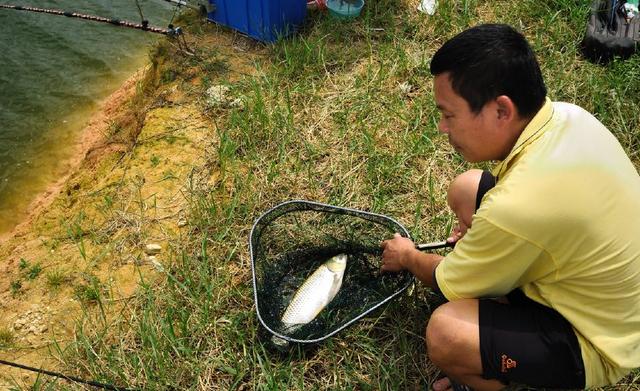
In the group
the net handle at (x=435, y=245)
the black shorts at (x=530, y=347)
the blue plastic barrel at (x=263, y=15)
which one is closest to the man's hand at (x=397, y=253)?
the net handle at (x=435, y=245)

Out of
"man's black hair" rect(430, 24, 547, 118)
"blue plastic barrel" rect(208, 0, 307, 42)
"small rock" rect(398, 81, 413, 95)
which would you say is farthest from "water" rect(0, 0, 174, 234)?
"man's black hair" rect(430, 24, 547, 118)

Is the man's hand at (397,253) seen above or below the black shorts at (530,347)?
below

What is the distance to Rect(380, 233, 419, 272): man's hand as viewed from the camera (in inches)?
100

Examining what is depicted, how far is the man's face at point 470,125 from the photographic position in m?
1.94

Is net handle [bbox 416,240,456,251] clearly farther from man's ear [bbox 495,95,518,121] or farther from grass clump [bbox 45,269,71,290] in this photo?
grass clump [bbox 45,269,71,290]

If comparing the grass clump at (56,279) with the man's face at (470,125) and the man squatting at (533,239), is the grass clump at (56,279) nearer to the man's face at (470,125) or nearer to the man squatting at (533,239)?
the man squatting at (533,239)

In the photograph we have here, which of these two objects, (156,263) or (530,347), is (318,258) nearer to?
(156,263)

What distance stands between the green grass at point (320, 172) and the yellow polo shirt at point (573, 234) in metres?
0.77

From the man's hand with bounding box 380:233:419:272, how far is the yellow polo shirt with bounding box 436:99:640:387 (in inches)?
23.0

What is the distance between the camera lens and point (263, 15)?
4.49 metres

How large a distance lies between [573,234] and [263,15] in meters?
3.45

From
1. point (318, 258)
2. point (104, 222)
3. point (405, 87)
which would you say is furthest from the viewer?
point (405, 87)

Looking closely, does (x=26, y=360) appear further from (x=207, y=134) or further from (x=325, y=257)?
(x=207, y=134)

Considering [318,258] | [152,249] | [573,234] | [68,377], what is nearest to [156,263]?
[152,249]
